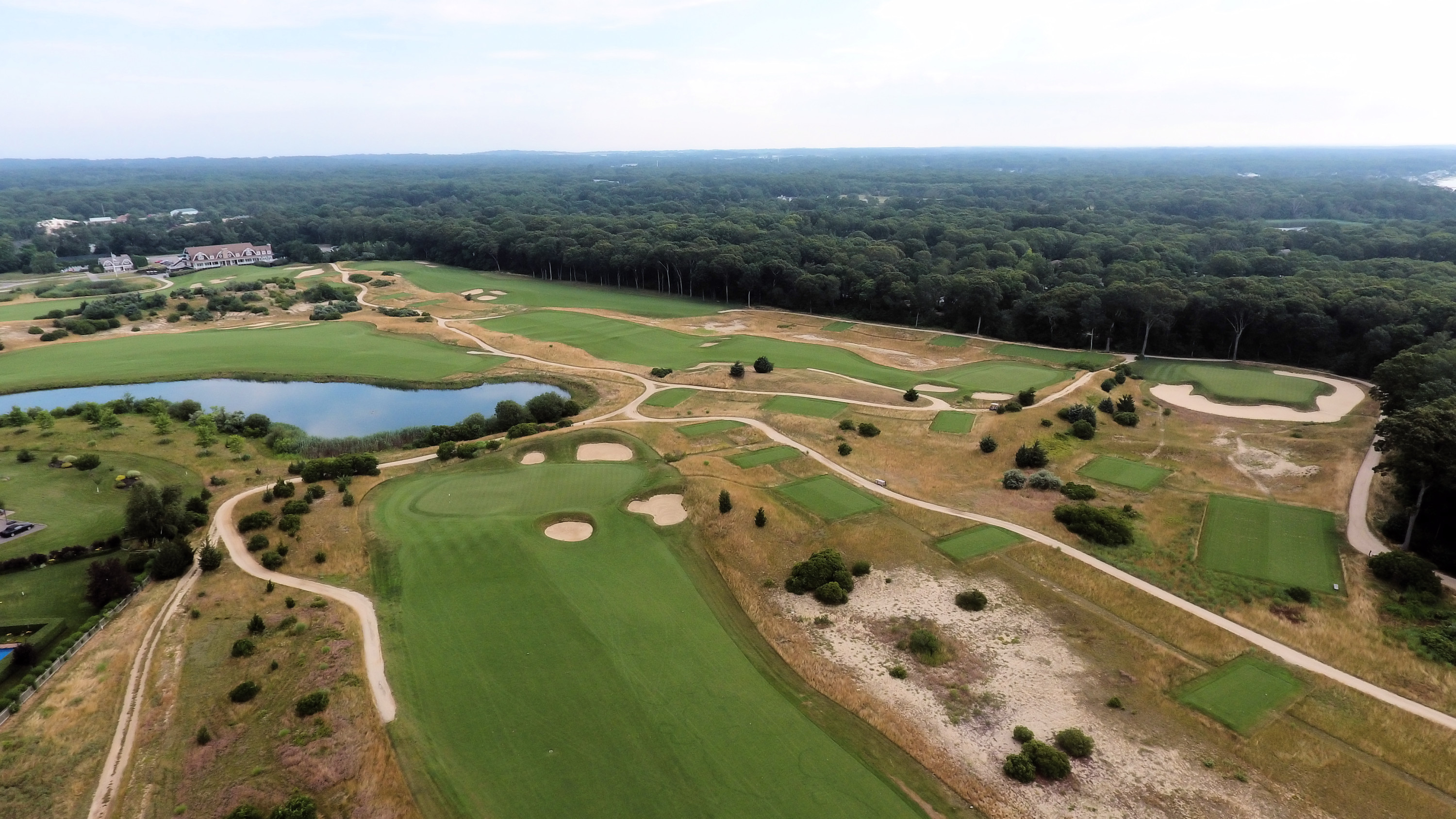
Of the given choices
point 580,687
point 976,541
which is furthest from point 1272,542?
point 580,687

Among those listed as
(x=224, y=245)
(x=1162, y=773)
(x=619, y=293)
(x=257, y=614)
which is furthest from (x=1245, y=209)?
(x=224, y=245)

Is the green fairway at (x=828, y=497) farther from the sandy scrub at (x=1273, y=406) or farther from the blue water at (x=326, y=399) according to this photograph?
Answer: the sandy scrub at (x=1273, y=406)

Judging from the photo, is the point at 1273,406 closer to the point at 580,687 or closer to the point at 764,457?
the point at 764,457

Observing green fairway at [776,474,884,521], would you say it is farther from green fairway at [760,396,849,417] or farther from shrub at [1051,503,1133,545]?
green fairway at [760,396,849,417]

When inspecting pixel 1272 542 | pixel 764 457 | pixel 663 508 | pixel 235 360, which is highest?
pixel 235 360

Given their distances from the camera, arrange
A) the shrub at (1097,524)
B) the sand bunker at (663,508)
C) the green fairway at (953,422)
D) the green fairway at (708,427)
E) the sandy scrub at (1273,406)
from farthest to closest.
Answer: the sandy scrub at (1273,406), the green fairway at (953,422), the green fairway at (708,427), the sand bunker at (663,508), the shrub at (1097,524)

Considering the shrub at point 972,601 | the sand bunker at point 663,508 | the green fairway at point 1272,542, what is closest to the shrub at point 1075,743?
the shrub at point 972,601
